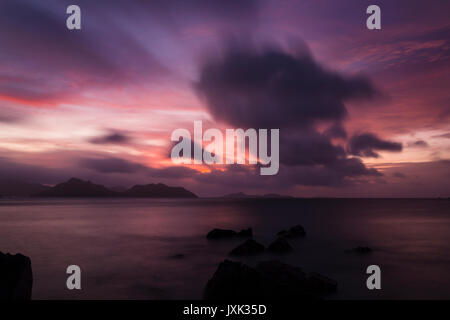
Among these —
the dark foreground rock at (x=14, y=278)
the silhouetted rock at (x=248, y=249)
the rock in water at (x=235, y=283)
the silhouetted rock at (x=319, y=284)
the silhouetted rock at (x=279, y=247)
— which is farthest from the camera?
the silhouetted rock at (x=279, y=247)

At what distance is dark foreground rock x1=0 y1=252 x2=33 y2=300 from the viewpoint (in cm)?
985

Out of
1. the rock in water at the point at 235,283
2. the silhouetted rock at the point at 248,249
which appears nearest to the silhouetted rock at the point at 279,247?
the silhouetted rock at the point at 248,249

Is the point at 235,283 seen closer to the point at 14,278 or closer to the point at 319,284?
the point at 319,284

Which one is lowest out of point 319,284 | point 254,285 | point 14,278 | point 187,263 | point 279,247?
point 187,263

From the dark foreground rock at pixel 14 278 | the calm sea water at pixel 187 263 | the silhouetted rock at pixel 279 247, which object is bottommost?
the calm sea water at pixel 187 263

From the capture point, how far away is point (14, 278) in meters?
10.2

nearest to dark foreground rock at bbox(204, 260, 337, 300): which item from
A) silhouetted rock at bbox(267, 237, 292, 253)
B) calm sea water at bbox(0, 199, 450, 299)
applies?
calm sea water at bbox(0, 199, 450, 299)

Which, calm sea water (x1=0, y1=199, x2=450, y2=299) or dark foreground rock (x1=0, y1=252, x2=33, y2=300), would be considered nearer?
dark foreground rock (x1=0, y1=252, x2=33, y2=300)

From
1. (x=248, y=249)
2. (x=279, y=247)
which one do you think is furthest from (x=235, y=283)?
(x=279, y=247)

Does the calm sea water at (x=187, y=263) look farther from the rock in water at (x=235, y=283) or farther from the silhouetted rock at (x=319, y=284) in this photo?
the rock in water at (x=235, y=283)

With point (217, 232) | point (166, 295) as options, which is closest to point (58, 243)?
point (217, 232)

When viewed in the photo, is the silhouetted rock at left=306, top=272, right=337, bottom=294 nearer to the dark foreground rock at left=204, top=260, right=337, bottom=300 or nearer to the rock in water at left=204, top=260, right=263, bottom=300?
the dark foreground rock at left=204, top=260, right=337, bottom=300

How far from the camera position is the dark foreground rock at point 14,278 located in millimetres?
9848
